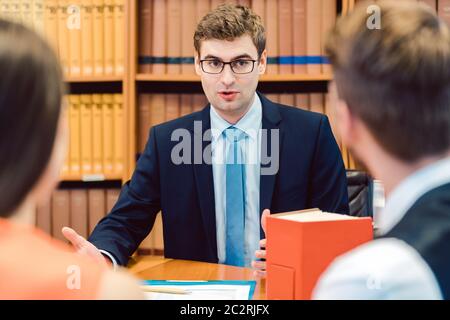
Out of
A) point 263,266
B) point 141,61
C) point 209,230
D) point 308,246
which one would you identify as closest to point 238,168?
point 209,230

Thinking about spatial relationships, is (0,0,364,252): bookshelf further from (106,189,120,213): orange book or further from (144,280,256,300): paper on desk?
(144,280,256,300): paper on desk

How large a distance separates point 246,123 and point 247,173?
0.17 metres

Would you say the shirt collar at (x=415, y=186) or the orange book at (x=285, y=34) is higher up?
the orange book at (x=285, y=34)

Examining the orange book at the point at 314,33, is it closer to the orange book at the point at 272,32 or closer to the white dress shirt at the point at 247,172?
the orange book at the point at 272,32

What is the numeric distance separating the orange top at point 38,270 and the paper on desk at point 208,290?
565 mm

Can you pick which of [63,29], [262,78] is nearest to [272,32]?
[262,78]

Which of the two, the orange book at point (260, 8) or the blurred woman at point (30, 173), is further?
the orange book at point (260, 8)

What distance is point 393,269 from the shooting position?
681 mm

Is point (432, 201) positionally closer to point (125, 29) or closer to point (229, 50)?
point (229, 50)

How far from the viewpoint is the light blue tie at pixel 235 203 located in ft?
6.05

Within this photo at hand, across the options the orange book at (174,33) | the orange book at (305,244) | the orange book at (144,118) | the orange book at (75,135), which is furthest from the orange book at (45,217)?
the orange book at (305,244)

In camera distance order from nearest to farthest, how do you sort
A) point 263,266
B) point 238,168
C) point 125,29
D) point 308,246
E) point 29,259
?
point 29,259, point 308,246, point 263,266, point 238,168, point 125,29

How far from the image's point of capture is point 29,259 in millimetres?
643
